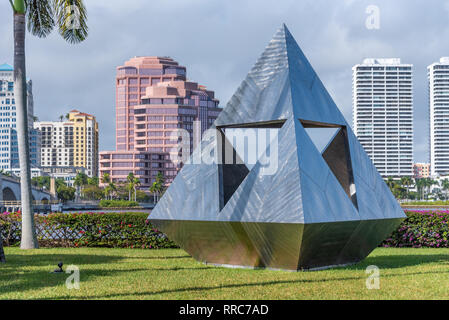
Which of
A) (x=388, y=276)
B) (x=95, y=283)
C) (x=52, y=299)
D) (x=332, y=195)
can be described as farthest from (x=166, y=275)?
(x=388, y=276)

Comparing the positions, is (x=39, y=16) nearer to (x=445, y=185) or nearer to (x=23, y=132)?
→ (x=23, y=132)

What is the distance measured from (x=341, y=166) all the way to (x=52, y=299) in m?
9.31

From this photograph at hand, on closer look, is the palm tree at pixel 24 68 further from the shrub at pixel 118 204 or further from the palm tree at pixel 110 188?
the palm tree at pixel 110 188

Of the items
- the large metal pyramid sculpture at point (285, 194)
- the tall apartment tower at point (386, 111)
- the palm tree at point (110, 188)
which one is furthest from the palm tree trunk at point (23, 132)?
the tall apartment tower at point (386, 111)

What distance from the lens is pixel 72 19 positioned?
2058cm

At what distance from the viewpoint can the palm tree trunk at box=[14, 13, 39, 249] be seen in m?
19.9

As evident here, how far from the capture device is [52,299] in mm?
9367

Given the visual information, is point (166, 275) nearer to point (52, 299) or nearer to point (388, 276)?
point (52, 299)

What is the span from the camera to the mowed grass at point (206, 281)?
9.71 meters

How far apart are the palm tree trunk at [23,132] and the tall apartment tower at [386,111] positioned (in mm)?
174800

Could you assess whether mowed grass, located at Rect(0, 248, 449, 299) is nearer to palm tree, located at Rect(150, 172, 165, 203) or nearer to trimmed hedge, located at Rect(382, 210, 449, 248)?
trimmed hedge, located at Rect(382, 210, 449, 248)

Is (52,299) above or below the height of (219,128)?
below
